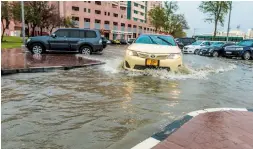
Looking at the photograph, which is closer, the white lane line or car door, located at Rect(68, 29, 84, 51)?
the white lane line

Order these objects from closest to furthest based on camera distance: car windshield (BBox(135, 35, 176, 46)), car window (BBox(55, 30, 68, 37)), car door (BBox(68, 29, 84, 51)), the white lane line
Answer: the white lane line
car windshield (BBox(135, 35, 176, 46))
car window (BBox(55, 30, 68, 37))
car door (BBox(68, 29, 84, 51))

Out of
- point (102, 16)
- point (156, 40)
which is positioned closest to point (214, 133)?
point (156, 40)

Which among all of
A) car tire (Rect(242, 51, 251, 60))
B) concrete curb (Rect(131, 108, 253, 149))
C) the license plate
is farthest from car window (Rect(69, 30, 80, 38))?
concrete curb (Rect(131, 108, 253, 149))

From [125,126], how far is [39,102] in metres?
2.06

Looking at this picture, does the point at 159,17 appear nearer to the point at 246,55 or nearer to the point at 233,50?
the point at 233,50

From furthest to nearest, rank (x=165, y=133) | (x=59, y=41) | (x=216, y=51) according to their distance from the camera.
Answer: (x=216, y=51) < (x=59, y=41) < (x=165, y=133)

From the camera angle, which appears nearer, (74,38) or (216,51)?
(74,38)

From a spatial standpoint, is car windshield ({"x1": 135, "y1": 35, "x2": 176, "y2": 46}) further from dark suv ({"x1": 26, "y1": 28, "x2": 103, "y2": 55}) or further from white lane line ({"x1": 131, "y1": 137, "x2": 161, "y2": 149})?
dark suv ({"x1": 26, "y1": 28, "x2": 103, "y2": 55})

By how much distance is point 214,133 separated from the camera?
149 inches

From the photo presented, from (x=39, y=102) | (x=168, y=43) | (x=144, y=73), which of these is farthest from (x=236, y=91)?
(x=39, y=102)

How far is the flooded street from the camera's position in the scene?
3.54 m

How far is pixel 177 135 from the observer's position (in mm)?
3605

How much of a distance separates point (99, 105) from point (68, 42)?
13.3m

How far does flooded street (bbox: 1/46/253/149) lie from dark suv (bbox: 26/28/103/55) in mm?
9354
